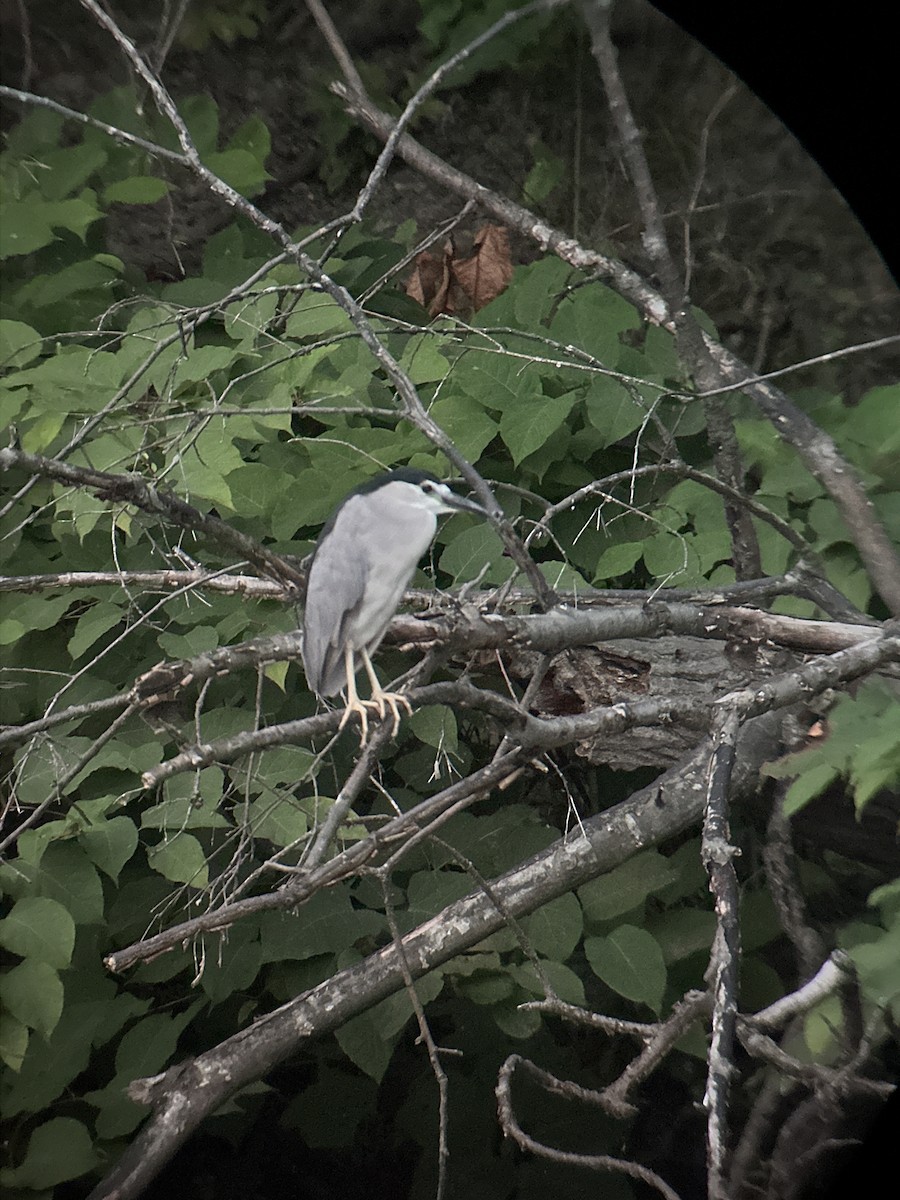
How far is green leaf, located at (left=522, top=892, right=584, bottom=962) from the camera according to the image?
77cm

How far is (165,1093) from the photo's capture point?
0.68 m

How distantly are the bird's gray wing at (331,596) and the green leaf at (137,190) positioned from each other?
1.17 ft

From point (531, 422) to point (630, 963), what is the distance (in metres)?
0.42

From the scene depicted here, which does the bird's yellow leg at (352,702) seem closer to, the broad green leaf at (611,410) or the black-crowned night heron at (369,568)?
the black-crowned night heron at (369,568)

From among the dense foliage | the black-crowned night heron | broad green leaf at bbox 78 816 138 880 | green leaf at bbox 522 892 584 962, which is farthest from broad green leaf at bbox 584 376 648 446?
broad green leaf at bbox 78 816 138 880

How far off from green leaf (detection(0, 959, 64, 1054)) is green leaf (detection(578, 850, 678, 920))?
37 cm

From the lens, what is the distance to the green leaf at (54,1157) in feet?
2.25

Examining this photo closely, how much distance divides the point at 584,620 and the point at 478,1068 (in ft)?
1.10

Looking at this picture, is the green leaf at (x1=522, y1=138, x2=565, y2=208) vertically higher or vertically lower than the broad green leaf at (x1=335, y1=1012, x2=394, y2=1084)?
higher

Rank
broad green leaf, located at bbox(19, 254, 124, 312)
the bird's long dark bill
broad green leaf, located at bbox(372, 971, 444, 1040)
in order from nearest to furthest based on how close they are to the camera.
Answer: the bird's long dark bill, broad green leaf, located at bbox(372, 971, 444, 1040), broad green leaf, located at bbox(19, 254, 124, 312)

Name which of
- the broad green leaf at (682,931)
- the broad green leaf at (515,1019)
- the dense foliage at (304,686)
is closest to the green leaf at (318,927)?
the dense foliage at (304,686)

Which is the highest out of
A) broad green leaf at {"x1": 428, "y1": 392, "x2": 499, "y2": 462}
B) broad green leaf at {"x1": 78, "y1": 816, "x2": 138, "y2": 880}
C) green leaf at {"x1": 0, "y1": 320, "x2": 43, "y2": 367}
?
broad green leaf at {"x1": 428, "y1": 392, "x2": 499, "y2": 462}

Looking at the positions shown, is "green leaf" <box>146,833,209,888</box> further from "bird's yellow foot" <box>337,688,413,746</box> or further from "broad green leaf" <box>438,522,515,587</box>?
"broad green leaf" <box>438,522,515,587</box>

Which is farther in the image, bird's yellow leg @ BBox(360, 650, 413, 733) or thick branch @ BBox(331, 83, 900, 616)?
thick branch @ BBox(331, 83, 900, 616)
